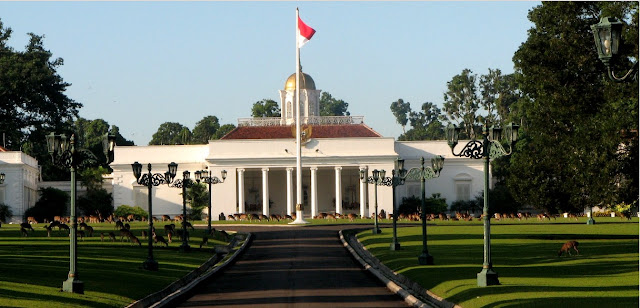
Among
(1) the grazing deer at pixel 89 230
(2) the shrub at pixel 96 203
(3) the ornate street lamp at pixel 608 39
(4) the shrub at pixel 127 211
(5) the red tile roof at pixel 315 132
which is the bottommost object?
(1) the grazing deer at pixel 89 230

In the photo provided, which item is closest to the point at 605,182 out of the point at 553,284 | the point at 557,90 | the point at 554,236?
the point at 557,90

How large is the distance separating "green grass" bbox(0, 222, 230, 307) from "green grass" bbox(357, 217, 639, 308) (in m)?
7.66

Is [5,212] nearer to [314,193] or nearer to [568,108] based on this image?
[314,193]

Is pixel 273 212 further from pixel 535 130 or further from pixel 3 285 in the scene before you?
pixel 3 285

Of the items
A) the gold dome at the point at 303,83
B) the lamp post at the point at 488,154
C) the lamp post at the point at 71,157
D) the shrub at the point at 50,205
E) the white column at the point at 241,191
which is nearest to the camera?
the lamp post at the point at 71,157

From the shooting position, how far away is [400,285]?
3666 cm

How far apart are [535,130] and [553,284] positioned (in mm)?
30263

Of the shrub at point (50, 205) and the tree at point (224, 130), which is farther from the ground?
the tree at point (224, 130)

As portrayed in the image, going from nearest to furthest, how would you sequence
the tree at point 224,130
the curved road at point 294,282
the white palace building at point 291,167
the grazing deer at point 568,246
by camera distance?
the curved road at point 294,282 → the grazing deer at point 568,246 → the white palace building at point 291,167 → the tree at point 224,130

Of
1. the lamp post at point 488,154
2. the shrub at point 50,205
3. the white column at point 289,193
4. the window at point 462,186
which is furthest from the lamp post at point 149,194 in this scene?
the window at point 462,186

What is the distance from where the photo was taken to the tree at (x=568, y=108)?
53594 mm

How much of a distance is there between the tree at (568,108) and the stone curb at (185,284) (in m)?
15.3

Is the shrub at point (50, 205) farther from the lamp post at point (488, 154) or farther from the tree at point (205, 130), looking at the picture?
the lamp post at point (488, 154)

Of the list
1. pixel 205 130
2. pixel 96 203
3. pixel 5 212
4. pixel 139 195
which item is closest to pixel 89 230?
pixel 5 212
